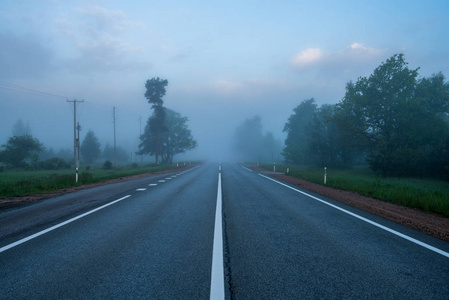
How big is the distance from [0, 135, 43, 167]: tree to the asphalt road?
5458 centimetres

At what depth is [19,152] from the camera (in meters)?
53.1

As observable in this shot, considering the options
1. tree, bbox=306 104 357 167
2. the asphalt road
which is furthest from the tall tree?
the asphalt road

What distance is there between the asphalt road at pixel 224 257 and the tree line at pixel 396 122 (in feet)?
83.9

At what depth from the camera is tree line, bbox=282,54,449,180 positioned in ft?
92.3

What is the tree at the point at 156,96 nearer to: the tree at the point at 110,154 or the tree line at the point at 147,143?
A: the tree line at the point at 147,143

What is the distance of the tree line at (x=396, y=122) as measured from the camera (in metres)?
28.1

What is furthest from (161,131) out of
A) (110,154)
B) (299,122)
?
(110,154)

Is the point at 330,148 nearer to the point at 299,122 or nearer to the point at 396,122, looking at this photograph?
the point at 396,122

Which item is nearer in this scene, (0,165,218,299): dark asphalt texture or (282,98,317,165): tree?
(0,165,218,299): dark asphalt texture

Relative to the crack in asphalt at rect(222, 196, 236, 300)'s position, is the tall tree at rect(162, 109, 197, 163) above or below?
above

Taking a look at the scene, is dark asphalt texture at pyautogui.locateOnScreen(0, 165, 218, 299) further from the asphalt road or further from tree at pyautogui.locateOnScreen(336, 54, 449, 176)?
tree at pyautogui.locateOnScreen(336, 54, 449, 176)

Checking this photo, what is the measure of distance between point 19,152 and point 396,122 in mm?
62978

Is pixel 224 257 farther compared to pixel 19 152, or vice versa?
pixel 19 152

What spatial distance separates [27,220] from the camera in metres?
6.74
